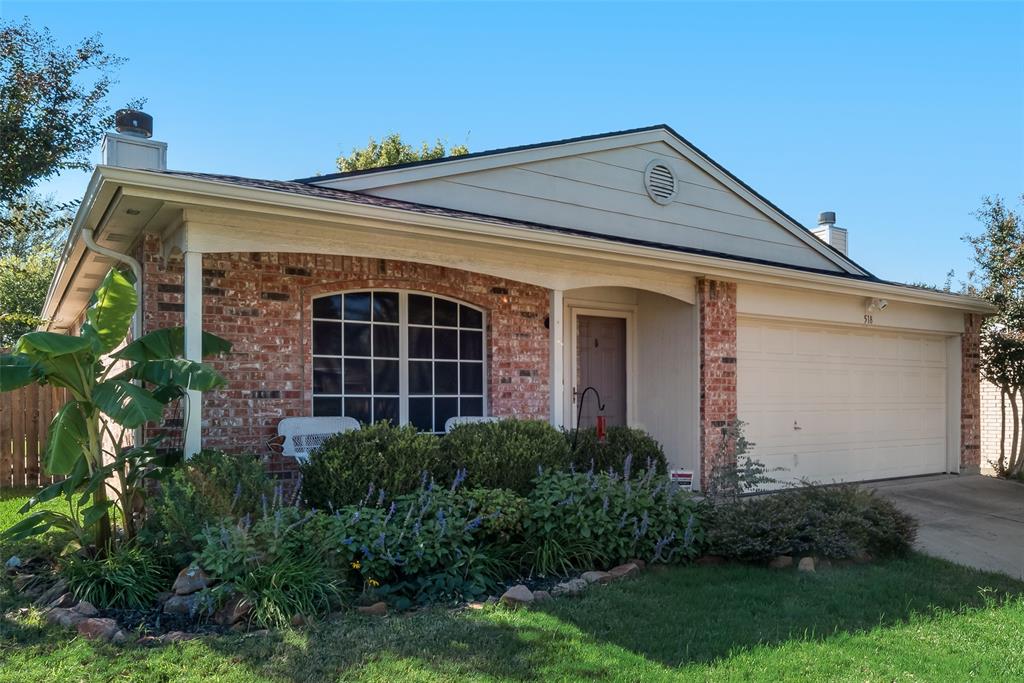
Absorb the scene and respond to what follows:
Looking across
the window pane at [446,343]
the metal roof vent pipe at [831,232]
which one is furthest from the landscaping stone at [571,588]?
the metal roof vent pipe at [831,232]

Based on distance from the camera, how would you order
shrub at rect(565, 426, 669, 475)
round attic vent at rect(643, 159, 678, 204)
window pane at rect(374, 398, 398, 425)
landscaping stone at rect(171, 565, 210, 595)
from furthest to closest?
1. round attic vent at rect(643, 159, 678, 204)
2. window pane at rect(374, 398, 398, 425)
3. shrub at rect(565, 426, 669, 475)
4. landscaping stone at rect(171, 565, 210, 595)

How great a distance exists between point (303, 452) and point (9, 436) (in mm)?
6297

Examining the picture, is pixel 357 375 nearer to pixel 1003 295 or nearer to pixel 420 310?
pixel 420 310

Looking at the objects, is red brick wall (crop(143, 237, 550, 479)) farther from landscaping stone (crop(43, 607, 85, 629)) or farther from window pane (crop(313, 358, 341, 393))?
landscaping stone (crop(43, 607, 85, 629))

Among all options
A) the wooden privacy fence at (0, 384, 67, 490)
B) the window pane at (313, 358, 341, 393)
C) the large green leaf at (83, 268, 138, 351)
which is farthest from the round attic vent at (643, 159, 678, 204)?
the wooden privacy fence at (0, 384, 67, 490)

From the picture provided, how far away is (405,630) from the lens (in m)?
4.71

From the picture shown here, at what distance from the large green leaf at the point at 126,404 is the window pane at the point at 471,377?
386 cm

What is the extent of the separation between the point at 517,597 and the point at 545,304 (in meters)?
4.91

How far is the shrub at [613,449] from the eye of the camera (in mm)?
7969

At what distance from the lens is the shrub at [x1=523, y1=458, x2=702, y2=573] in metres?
6.27

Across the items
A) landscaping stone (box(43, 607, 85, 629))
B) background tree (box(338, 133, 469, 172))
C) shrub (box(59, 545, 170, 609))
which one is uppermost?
background tree (box(338, 133, 469, 172))

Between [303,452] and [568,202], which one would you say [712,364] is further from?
[303,452]

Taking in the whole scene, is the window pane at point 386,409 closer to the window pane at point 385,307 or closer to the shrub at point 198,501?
the window pane at point 385,307

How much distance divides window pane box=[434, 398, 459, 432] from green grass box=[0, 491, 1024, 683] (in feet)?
11.8
